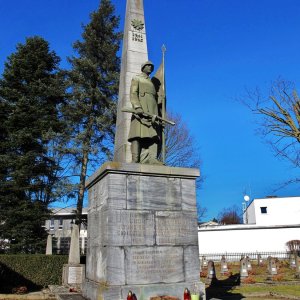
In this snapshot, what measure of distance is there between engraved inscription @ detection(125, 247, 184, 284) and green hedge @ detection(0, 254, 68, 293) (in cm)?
1277

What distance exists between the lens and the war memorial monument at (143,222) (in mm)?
6773

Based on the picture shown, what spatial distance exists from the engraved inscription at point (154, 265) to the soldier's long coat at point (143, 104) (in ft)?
8.17

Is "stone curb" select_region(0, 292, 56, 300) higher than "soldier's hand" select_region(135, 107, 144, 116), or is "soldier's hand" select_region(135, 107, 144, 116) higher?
"soldier's hand" select_region(135, 107, 144, 116)

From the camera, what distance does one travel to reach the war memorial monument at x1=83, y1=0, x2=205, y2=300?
22.2 feet

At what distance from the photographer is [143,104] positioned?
8234 millimetres

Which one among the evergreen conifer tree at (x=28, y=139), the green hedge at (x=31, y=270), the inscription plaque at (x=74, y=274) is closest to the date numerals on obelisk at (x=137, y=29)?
the inscription plaque at (x=74, y=274)

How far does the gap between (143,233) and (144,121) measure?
247 cm

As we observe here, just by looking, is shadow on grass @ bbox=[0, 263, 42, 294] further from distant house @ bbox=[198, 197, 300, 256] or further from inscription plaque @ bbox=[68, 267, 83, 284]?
distant house @ bbox=[198, 197, 300, 256]

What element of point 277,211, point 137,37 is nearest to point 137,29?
point 137,37

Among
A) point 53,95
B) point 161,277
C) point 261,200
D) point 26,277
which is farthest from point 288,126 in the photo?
point 261,200

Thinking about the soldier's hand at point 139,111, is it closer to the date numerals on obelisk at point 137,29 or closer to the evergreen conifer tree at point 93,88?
the date numerals on obelisk at point 137,29

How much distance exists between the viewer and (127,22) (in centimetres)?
1002

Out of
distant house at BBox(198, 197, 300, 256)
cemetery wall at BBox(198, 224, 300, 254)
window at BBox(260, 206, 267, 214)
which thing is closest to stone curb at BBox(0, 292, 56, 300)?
cemetery wall at BBox(198, 224, 300, 254)

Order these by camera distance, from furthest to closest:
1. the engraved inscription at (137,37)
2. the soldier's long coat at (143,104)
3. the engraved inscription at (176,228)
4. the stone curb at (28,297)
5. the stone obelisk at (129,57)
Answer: the stone curb at (28,297) < the engraved inscription at (137,37) < the stone obelisk at (129,57) < the soldier's long coat at (143,104) < the engraved inscription at (176,228)
